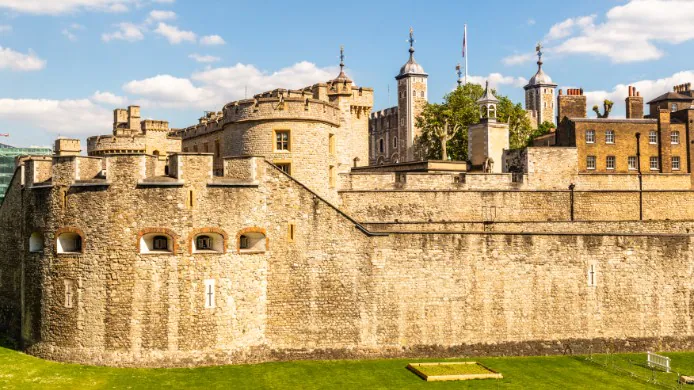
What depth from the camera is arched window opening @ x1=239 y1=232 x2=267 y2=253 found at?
27.9 meters

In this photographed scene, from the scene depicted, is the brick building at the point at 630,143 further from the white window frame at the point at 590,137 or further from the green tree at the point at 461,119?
the green tree at the point at 461,119

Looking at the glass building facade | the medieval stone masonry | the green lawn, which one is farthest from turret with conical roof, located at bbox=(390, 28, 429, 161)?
the green lawn

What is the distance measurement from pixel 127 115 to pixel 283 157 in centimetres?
2596

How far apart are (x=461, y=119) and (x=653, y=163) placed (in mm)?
25867

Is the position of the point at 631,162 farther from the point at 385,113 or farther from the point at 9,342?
the point at 385,113

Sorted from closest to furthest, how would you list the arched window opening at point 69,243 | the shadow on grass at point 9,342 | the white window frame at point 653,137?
the arched window opening at point 69,243, the shadow on grass at point 9,342, the white window frame at point 653,137

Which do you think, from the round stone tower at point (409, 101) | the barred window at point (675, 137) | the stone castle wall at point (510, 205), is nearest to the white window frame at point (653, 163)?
the barred window at point (675, 137)

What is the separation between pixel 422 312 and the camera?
28.8 m

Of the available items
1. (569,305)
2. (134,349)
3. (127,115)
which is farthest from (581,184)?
(127,115)

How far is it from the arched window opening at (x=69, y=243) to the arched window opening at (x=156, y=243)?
2.53 meters

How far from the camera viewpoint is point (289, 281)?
28.1 m

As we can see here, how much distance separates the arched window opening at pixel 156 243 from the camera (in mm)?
26859

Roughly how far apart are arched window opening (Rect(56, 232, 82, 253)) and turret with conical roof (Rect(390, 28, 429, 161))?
6594 centimetres

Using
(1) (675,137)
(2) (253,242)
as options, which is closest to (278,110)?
(2) (253,242)
